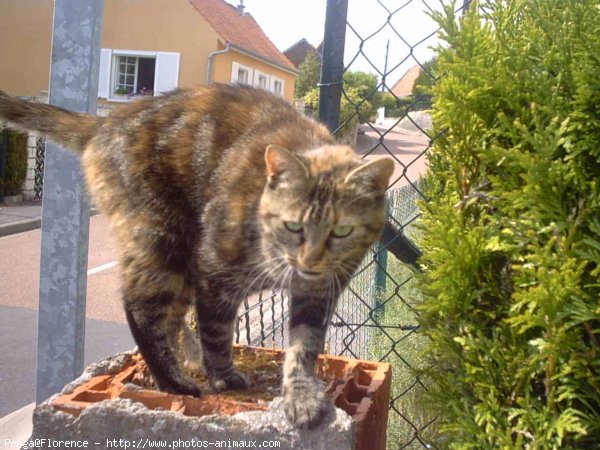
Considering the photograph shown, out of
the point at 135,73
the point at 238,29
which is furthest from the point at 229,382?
the point at 238,29

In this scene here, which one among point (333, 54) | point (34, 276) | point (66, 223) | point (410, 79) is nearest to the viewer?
point (66, 223)

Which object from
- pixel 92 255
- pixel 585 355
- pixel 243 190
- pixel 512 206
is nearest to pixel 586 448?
pixel 585 355

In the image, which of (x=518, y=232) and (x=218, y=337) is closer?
(x=518, y=232)

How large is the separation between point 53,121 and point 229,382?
1125 mm

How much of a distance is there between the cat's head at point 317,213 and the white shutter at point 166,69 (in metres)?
16.4

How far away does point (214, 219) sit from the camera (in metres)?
2.10

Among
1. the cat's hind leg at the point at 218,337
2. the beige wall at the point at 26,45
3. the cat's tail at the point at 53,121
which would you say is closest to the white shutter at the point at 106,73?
the beige wall at the point at 26,45

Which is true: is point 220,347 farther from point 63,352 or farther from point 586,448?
point 586,448

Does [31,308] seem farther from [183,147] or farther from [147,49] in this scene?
[147,49]

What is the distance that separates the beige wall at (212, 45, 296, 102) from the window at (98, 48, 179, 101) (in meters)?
1.20

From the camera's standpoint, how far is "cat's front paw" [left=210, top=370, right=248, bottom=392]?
6.65 ft

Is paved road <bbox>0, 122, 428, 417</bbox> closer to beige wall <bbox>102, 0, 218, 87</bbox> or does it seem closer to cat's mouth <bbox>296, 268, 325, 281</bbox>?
cat's mouth <bbox>296, 268, 325, 281</bbox>

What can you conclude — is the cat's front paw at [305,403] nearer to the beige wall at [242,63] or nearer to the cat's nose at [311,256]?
the cat's nose at [311,256]

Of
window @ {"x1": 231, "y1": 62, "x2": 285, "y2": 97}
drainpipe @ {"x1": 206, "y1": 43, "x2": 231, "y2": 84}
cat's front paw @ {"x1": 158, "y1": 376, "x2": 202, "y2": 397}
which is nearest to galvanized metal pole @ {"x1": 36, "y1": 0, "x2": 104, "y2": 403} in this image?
cat's front paw @ {"x1": 158, "y1": 376, "x2": 202, "y2": 397}
